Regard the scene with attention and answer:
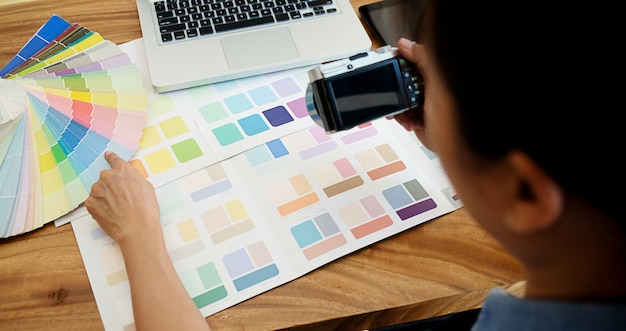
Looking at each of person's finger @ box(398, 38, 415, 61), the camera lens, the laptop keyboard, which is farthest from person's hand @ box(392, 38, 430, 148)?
the laptop keyboard

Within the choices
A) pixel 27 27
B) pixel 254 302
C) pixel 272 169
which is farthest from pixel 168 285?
pixel 27 27

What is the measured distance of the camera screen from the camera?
0.68m

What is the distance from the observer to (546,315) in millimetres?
451

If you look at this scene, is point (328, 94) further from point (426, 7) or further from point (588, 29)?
point (588, 29)

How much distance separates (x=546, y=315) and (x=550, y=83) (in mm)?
193

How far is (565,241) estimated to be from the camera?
403 mm

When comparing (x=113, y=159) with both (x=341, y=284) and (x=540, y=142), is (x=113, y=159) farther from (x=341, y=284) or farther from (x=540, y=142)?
(x=540, y=142)

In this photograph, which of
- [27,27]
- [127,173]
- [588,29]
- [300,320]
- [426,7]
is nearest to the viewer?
[588,29]

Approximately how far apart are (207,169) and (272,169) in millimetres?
78

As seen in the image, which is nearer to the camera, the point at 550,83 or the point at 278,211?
the point at 550,83

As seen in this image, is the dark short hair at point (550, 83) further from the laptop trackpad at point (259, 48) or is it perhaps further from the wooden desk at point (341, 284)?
the laptop trackpad at point (259, 48)

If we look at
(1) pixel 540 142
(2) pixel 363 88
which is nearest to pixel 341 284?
(2) pixel 363 88

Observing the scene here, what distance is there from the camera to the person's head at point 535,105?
0.33 metres

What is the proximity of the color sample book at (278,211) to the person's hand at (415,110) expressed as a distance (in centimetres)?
2
